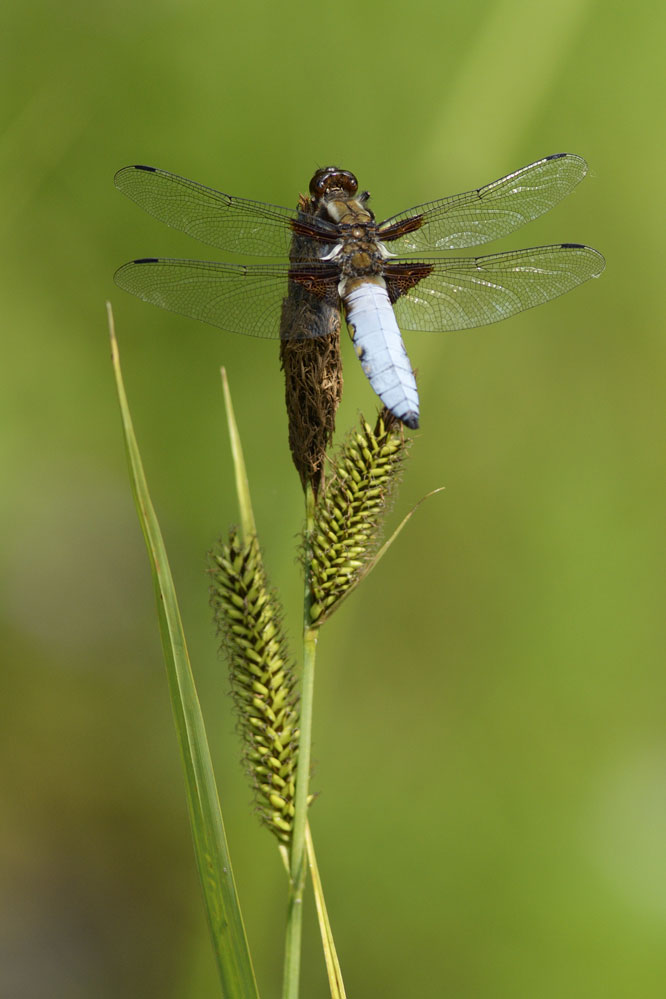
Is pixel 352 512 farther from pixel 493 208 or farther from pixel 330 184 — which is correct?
pixel 493 208

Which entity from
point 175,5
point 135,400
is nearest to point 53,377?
point 135,400

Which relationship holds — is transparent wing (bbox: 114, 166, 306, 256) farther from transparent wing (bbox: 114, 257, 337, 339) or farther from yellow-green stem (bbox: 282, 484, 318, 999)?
yellow-green stem (bbox: 282, 484, 318, 999)

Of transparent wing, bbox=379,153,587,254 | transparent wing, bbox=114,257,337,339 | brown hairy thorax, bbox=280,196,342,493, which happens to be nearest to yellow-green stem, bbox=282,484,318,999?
brown hairy thorax, bbox=280,196,342,493

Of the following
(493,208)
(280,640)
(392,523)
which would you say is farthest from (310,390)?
(392,523)

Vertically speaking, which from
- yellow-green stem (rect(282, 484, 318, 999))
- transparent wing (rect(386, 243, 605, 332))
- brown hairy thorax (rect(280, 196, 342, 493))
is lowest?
yellow-green stem (rect(282, 484, 318, 999))

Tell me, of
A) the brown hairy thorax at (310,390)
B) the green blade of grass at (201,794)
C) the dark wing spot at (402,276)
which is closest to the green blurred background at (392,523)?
the dark wing spot at (402,276)

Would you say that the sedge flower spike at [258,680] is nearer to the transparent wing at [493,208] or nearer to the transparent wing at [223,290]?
the transparent wing at [223,290]

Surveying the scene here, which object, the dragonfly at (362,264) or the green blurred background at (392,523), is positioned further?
the green blurred background at (392,523)
